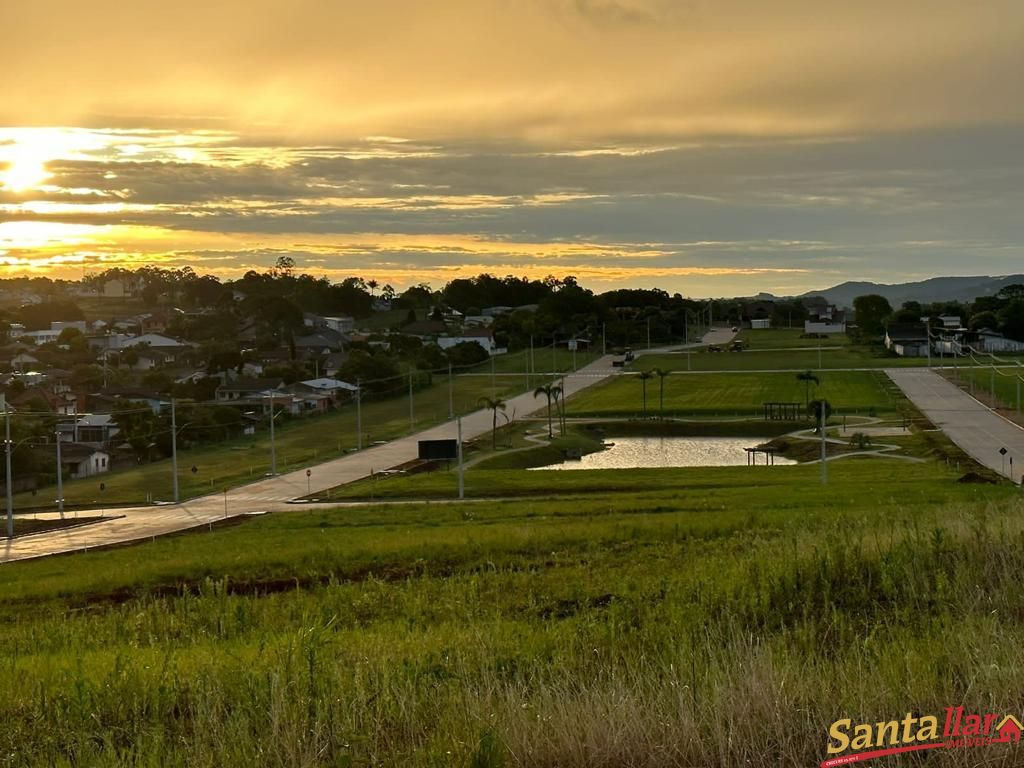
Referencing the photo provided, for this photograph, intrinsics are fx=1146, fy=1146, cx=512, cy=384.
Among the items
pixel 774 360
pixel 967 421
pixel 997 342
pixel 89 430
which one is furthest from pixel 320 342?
pixel 997 342

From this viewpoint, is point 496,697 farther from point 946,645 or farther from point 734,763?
point 946,645

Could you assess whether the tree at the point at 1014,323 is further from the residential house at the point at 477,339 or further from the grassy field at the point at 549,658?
the grassy field at the point at 549,658

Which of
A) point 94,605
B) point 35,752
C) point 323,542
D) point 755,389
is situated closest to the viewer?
point 35,752

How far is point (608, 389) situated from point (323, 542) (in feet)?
251

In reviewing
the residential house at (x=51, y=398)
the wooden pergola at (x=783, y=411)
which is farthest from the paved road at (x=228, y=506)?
the residential house at (x=51, y=398)

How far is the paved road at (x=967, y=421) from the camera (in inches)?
2128

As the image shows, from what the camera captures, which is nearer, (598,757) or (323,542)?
(598,757)

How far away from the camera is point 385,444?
7294cm

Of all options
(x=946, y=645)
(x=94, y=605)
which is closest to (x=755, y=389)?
(x=94, y=605)

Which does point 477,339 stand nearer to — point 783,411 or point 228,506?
point 783,411

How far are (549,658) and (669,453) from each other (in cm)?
5863

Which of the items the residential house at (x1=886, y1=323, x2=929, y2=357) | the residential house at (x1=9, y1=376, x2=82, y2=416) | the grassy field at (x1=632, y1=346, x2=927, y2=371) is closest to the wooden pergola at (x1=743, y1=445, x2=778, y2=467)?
the grassy field at (x1=632, y1=346, x2=927, y2=371)

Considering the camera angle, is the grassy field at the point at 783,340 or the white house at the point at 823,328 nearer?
the grassy field at the point at 783,340

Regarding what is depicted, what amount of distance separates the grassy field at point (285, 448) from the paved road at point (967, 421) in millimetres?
33984
